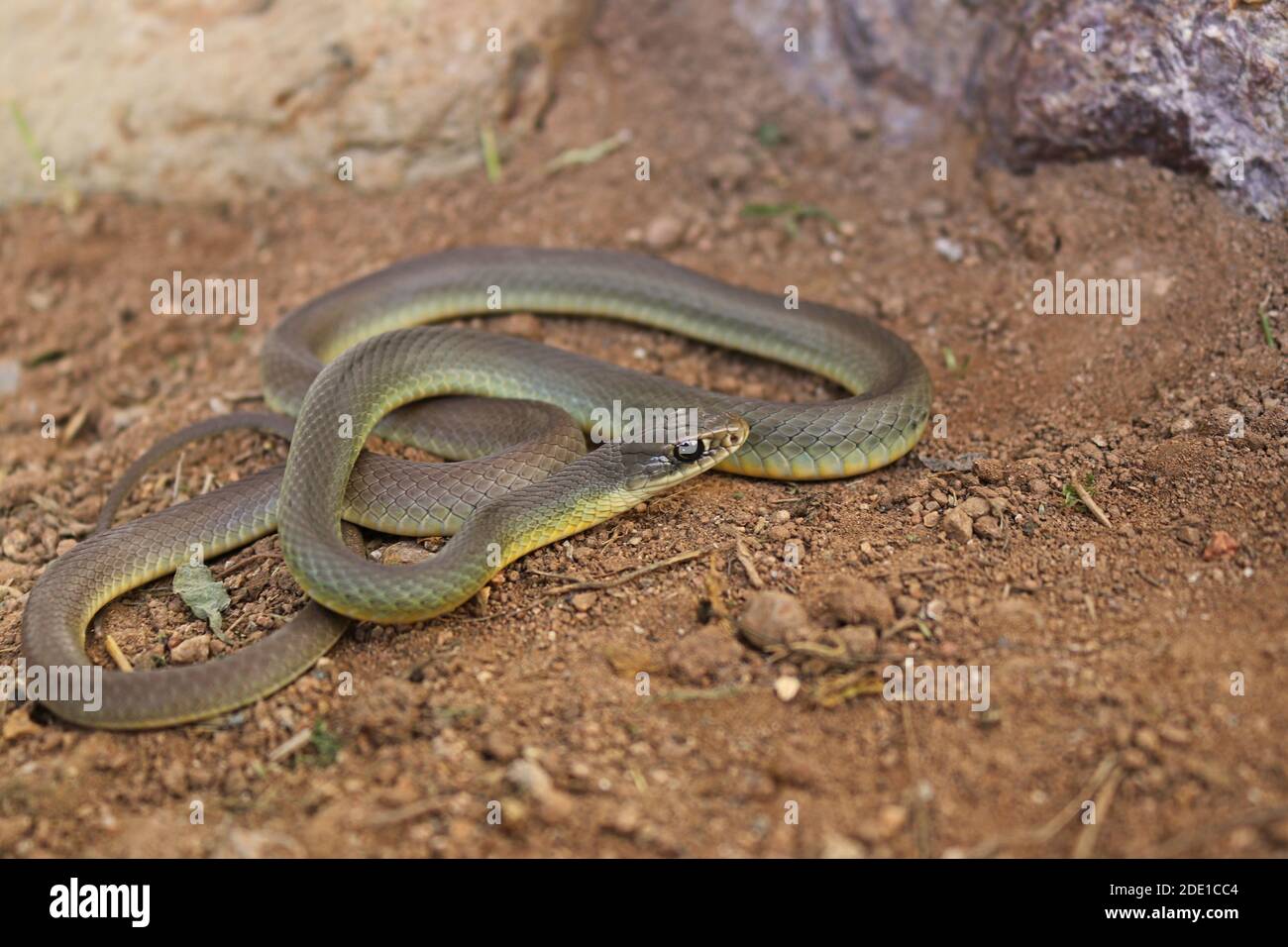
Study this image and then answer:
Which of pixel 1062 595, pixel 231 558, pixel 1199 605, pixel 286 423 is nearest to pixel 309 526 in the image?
pixel 231 558

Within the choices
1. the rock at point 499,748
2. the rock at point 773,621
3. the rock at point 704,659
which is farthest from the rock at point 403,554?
the rock at point 773,621

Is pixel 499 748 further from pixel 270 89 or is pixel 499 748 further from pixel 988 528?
pixel 270 89

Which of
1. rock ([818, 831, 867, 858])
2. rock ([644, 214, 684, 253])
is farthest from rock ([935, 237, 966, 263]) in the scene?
rock ([818, 831, 867, 858])

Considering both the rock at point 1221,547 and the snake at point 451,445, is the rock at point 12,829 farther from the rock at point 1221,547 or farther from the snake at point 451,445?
the rock at point 1221,547

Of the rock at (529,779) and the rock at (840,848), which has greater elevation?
the rock at (529,779)

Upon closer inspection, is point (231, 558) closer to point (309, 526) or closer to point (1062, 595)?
point (309, 526)
